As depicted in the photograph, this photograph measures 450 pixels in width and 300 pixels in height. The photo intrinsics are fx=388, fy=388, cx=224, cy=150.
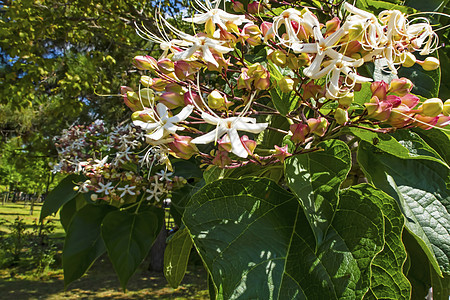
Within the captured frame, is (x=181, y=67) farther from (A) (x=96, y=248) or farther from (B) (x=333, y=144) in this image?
(A) (x=96, y=248)

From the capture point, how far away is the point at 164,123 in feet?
1.33

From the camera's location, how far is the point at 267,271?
368 millimetres

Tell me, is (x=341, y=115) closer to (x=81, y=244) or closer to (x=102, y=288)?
(x=81, y=244)

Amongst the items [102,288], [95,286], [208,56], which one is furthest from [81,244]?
[95,286]

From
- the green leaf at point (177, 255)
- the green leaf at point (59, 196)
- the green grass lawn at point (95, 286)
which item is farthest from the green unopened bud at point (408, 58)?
the green grass lawn at point (95, 286)

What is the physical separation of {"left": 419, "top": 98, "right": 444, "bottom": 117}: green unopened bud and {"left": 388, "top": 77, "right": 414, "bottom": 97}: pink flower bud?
0.08 feet

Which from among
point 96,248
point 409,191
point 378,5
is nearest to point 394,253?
point 409,191

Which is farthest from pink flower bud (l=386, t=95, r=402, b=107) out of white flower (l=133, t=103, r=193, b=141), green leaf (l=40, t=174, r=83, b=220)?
green leaf (l=40, t=174, r=83, b=220)

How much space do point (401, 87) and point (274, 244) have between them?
0.70ft

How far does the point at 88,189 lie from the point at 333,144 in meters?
0.72

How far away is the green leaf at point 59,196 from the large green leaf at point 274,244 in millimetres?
746

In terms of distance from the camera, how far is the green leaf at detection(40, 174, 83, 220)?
1038mm

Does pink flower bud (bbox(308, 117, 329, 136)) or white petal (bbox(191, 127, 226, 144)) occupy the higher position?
pink flower bud (bbox(308, 117, 329, 136))

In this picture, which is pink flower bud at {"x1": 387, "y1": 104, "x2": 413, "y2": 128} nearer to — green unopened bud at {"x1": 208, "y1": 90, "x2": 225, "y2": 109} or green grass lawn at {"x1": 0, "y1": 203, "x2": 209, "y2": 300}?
green unopened bud at {"x1": 208, "y1": 90, "x2": 225, "y2": 109}
